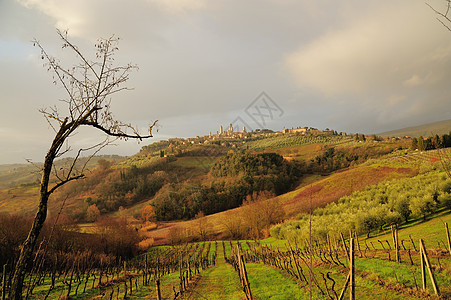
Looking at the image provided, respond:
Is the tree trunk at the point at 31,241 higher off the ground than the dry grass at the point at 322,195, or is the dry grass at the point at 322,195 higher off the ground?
the tree trunk at the point at 31,241

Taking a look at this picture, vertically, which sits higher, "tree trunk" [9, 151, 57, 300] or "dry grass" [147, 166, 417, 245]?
"tree trunk" [9, 151, 57, 300]

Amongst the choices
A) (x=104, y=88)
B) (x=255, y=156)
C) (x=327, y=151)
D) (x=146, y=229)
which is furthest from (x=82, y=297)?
(x=327, y=151)

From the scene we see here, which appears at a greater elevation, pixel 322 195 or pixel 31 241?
pixel 31 241

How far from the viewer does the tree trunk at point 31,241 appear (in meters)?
4.02

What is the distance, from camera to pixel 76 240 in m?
35.0

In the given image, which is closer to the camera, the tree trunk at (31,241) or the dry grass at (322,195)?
the tree trunk at (31,241)

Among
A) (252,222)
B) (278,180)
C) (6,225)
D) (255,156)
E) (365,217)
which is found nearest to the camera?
(365,217)

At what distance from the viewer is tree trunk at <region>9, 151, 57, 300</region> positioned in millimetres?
4016

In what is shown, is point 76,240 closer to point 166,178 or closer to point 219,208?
point 219,208

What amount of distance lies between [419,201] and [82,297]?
23317mm

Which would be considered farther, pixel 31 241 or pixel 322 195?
pixel 322 195

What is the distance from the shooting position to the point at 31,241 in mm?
4254

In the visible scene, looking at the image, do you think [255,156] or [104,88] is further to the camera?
[255,156]

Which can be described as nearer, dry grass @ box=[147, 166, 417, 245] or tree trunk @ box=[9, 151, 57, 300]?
tree trunk @ box=[9, 151, 57, 300]
